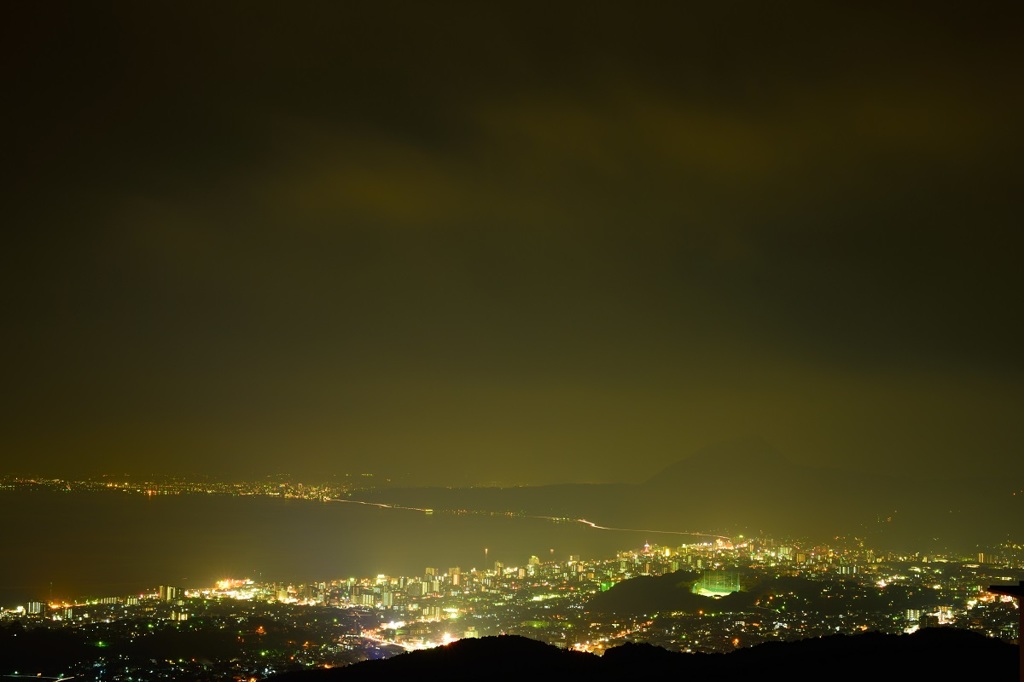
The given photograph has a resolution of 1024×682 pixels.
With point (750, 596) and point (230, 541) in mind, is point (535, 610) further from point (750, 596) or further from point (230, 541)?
point (230, 541)

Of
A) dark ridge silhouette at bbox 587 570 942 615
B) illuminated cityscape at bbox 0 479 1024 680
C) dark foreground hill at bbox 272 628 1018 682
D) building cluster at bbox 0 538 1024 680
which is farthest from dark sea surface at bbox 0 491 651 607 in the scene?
dark foreground hill at bbox 272 628 1018 682

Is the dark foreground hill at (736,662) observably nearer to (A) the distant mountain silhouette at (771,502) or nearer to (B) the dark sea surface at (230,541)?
(B) the dark sea surface at (230,541)

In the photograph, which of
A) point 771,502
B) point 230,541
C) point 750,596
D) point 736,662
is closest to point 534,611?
point 750,596

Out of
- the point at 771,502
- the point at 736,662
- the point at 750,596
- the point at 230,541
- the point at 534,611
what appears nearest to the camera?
the point at 736,662

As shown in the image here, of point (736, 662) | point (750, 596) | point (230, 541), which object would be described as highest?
point (736, 662)

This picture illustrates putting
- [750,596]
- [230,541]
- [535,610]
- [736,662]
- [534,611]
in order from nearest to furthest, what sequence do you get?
[736,662]
[750,596]
[534,611]
[535,610]
[230,541]
